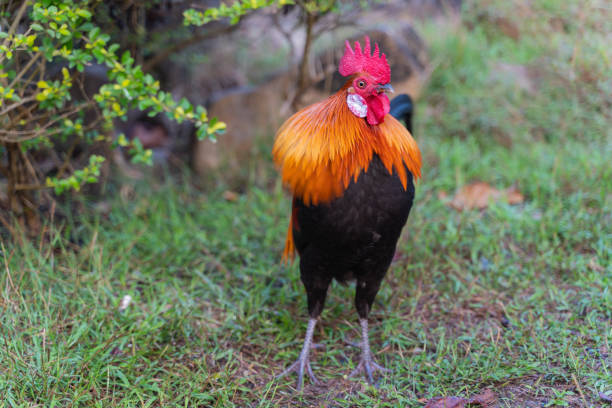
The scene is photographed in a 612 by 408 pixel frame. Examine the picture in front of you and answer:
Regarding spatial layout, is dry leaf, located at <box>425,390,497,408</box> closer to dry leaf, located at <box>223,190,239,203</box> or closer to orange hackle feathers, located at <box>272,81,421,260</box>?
orange hackle feathers, located at <box>272,81,421,260</box>

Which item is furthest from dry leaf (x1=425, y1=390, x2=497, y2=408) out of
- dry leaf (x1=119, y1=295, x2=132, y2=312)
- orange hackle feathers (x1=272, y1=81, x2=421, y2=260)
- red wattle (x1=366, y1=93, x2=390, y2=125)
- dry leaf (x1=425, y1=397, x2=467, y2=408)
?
dry leaf (x1=119, y1=295, x2=132, y2=312)

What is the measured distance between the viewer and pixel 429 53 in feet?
19.7

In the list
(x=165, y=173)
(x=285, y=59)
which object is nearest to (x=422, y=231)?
(x=165, y=173)

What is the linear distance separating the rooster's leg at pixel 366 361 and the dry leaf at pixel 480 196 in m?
1.68

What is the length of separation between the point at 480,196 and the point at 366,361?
2.08 m

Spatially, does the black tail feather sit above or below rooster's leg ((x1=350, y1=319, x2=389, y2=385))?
above

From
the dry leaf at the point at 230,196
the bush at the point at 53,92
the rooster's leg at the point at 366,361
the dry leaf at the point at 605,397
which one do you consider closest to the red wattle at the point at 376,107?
the bush at the point at 53,92

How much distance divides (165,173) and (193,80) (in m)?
1.68

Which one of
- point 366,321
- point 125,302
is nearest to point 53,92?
point 125,302

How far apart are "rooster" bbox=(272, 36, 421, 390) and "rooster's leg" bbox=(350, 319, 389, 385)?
538mm

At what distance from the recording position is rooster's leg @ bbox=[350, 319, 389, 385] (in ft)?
9.87

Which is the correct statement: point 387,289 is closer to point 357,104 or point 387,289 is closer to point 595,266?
point 595,266

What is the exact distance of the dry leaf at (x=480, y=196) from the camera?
14.4ft

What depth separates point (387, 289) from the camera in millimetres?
3574
